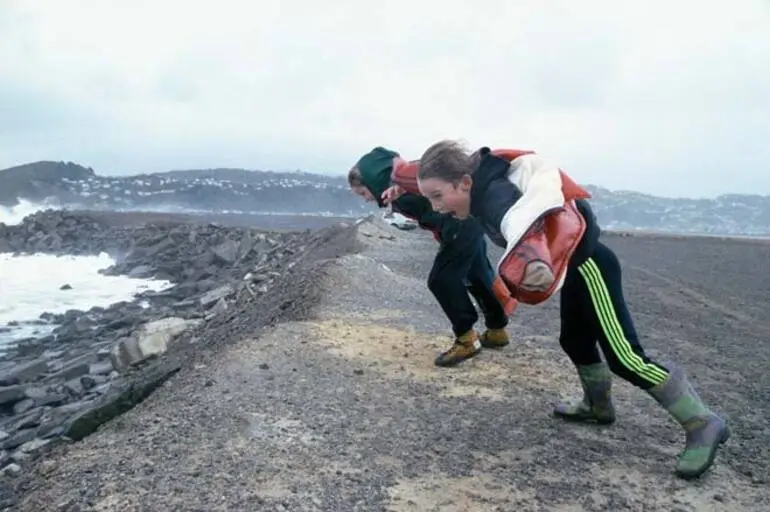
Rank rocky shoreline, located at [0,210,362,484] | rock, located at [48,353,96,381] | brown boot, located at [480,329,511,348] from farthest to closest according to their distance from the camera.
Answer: rock, located at [48,353,96,381] → rocky shoreline, located at [0,210,362,484] → brown boot, located at [480,329,511,348]

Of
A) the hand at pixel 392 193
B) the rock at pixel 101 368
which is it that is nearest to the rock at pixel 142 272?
the rock at pixel 101 368

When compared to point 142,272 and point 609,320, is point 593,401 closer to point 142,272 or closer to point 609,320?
point 609,320

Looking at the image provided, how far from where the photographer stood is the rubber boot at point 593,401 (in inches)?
167

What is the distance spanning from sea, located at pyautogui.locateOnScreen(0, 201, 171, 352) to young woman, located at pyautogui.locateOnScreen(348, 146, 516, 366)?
1134cm

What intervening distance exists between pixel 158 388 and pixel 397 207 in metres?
2.19

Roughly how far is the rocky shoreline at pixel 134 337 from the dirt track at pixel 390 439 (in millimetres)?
1351

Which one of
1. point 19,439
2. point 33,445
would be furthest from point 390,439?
point 19,439

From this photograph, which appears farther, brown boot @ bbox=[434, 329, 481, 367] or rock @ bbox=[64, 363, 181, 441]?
brown boot @ bbox=[434, 329, 481, 367]

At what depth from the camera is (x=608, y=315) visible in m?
3.84

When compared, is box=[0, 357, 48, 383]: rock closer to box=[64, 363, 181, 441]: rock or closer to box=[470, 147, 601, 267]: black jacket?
box=[64, 363, 181, 441]: rock

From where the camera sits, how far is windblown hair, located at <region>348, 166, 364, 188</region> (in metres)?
5.13

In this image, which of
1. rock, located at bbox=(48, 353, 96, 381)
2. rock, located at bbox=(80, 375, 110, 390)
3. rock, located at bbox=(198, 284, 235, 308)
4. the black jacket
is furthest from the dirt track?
rock, located at bbox=(198, 284, 235, 308)

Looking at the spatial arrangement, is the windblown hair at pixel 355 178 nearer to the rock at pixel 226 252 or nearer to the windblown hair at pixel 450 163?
the windblown hair at pixel 450 163

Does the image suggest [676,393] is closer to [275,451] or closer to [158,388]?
[275,451]
